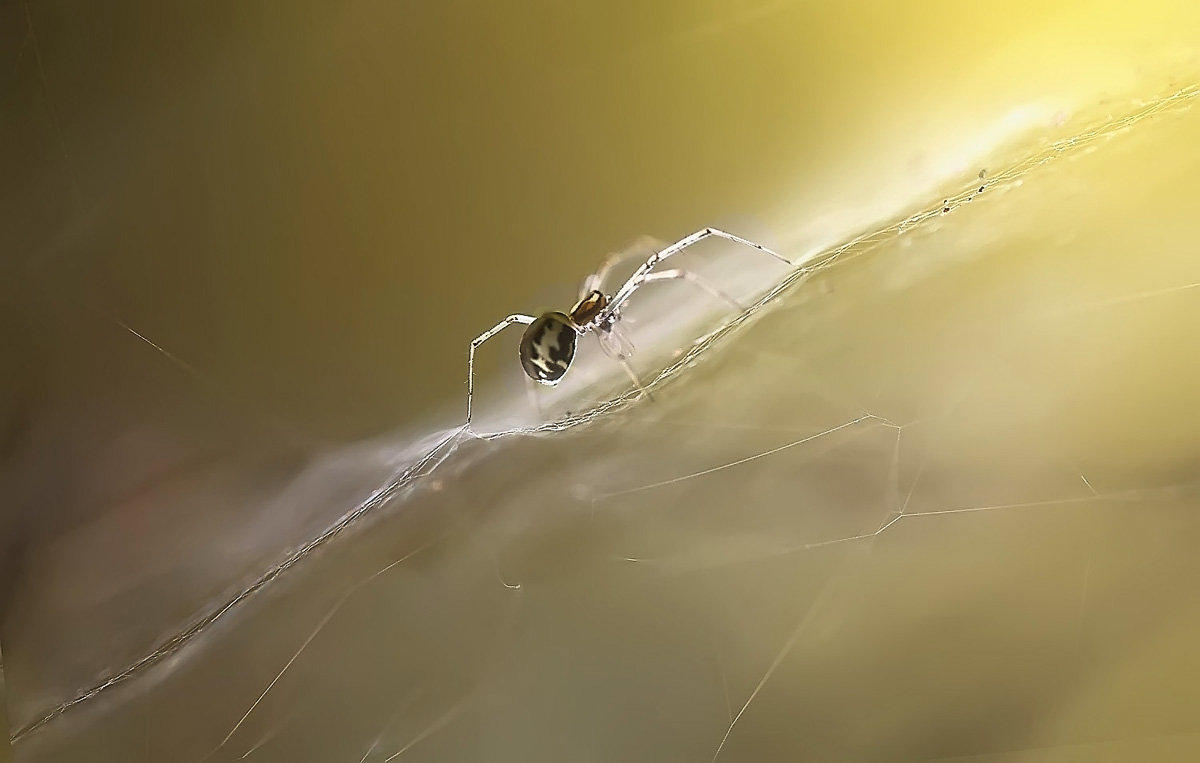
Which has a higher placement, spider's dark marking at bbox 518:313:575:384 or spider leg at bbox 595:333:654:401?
spider's dark marking at bbox 518:313:575:384

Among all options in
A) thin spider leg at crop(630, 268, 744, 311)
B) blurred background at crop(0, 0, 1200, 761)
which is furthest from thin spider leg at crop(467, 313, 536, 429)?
thin spider leg at crop(630, 268, 744, 311)

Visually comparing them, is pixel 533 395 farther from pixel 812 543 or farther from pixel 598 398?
pixel 812 543

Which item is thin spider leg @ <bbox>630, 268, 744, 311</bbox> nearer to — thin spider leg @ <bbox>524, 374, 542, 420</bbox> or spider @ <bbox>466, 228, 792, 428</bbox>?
spider @ <bbox>466, 228, 792, 428</bbox>

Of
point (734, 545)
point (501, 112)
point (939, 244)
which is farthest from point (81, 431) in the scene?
point (939, 244)

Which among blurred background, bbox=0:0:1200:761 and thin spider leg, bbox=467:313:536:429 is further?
thin spider leg, bbox=467:313:536:429

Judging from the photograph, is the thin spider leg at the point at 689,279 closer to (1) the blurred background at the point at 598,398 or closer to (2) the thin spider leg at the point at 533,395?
(1) the blurred background at the point at 598,398

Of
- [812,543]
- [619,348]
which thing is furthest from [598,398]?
[812,543]

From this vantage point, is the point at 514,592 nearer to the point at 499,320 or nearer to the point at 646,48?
the point at 499,320
